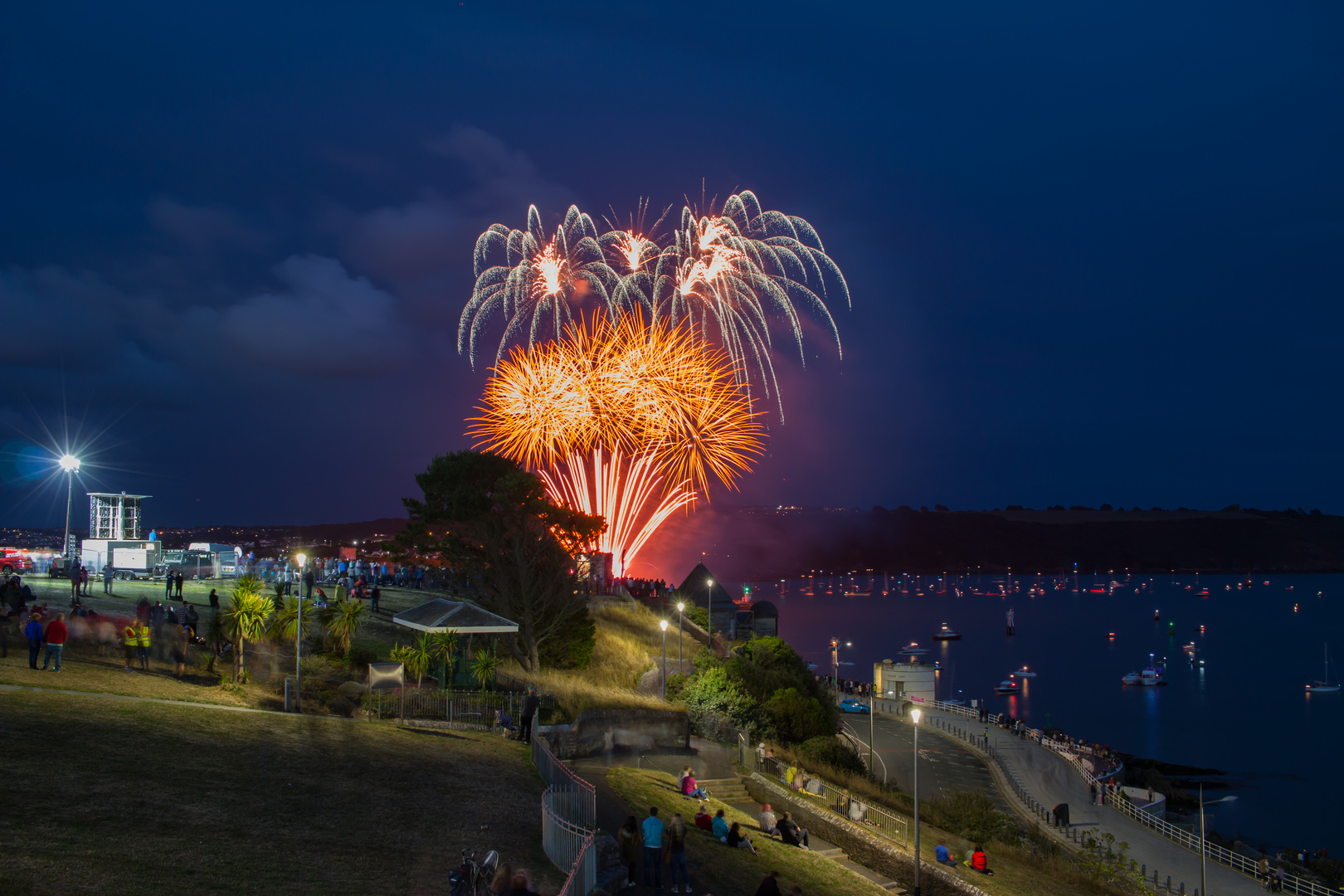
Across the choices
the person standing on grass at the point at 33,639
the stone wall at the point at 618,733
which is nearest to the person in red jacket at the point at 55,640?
the person standing on grass at the point at 33,639

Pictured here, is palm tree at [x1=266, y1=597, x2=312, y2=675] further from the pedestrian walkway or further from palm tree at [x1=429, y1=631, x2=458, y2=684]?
the pedestrian walkway

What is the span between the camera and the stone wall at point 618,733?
21531 mm

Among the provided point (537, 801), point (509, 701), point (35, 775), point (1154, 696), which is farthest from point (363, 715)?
point (1154, 696)

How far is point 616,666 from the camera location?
34.7 metres

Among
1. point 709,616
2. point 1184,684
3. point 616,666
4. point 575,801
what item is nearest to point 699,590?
point 709,616

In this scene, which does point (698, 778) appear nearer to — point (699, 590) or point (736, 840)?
point (736, 840)

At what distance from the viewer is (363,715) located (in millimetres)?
20406

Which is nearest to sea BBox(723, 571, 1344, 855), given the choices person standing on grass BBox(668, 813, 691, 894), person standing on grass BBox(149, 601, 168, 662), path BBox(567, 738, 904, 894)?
path BBox(567, 738, 904, 894)

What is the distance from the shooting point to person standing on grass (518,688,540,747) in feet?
66.1

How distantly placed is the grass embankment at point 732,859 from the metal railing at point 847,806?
3.54 meters

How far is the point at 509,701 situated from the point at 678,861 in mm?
10879

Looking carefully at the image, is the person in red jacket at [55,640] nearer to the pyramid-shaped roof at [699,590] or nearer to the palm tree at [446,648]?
the palm tree at [446,648]

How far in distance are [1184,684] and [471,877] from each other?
108 metres

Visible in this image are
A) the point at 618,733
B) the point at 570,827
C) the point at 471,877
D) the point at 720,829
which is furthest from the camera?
the point at 618,733
